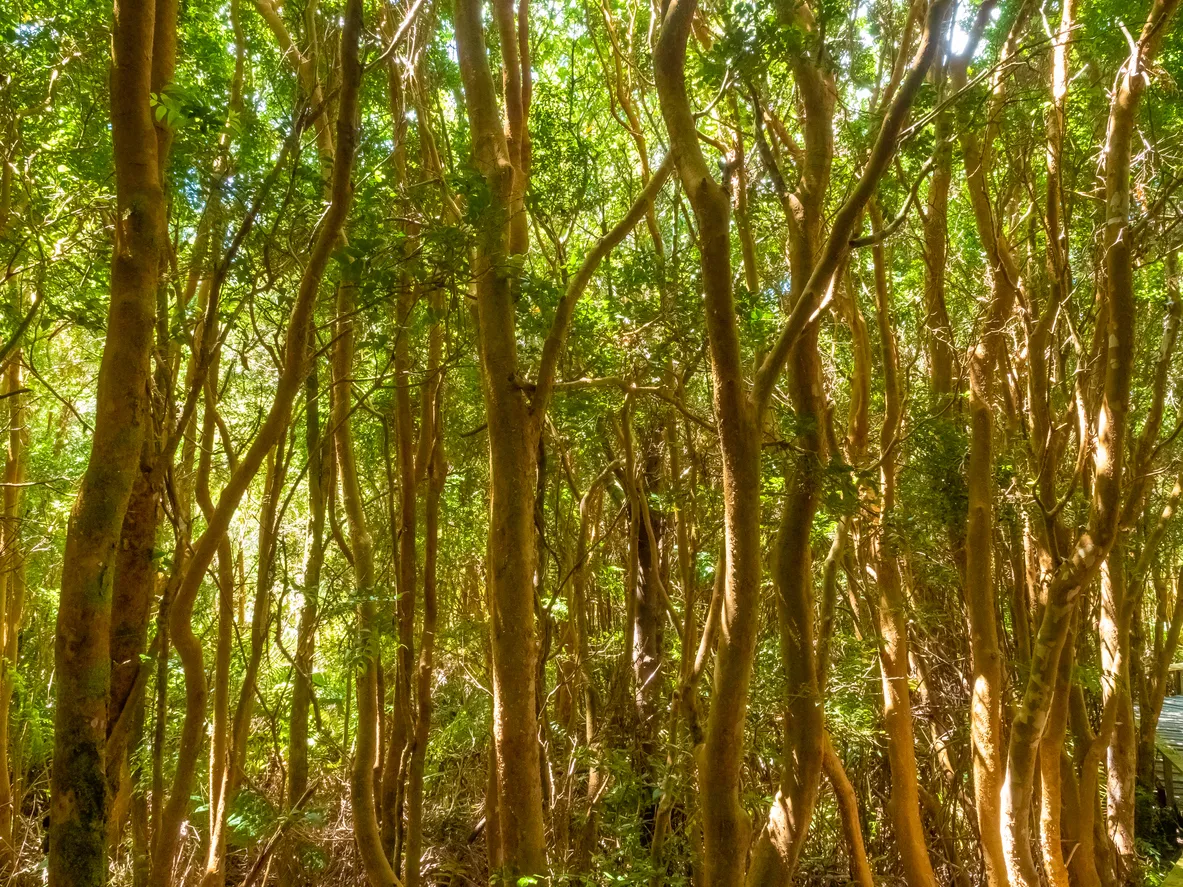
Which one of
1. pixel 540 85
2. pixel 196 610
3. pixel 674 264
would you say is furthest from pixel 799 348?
Answer: pixel 196 610

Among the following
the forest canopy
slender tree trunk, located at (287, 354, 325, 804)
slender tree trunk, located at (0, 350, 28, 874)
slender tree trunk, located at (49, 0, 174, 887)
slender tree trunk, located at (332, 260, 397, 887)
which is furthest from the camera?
slender tree trunk, located at (0, 350, 28, 874)

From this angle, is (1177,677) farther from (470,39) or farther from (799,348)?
(470,39)

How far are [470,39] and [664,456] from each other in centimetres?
389

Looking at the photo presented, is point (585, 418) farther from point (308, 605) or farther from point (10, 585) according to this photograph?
point (10, 585)

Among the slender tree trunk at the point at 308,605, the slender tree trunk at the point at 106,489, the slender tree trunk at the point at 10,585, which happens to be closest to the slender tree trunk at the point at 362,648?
the slender tree trunk at the point at 308,605

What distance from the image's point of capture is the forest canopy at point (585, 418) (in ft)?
9.34

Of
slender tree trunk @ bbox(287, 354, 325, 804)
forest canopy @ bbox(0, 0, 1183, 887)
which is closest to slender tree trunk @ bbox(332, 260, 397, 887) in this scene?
forest canopy @ bbox(0, 0, 1183, 887)

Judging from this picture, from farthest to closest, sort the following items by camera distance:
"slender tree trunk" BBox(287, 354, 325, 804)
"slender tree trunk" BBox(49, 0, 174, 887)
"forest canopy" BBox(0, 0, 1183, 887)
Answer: "slender tree trunk" BBox(287, 354, 325, 804)
"forest canopy" BBox(0, 0, 1183, 887)
"slender tree trunk" BBox(49, 0, 174, 887)

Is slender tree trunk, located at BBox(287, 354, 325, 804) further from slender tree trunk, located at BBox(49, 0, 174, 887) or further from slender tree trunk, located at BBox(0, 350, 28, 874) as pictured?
slender tree trunk, located at BBox(0, 350, 28, 874)

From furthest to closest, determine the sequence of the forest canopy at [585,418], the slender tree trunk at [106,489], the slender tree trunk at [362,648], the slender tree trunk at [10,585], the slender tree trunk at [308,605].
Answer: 1. the slender tree trunk at [10,585]
2. the slender tree trunk at [308,605]
3. the slender tree trunk at [362,648]
4. the forest canopy at [585,418]
5. the slender tree trunk at [106,489]

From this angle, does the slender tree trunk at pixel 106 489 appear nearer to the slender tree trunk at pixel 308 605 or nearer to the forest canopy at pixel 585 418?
the forest canopy at pixel 585 418

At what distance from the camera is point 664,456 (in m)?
6.69

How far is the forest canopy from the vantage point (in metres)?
2.85

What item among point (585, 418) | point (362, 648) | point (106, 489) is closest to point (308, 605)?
point (362, 648)
